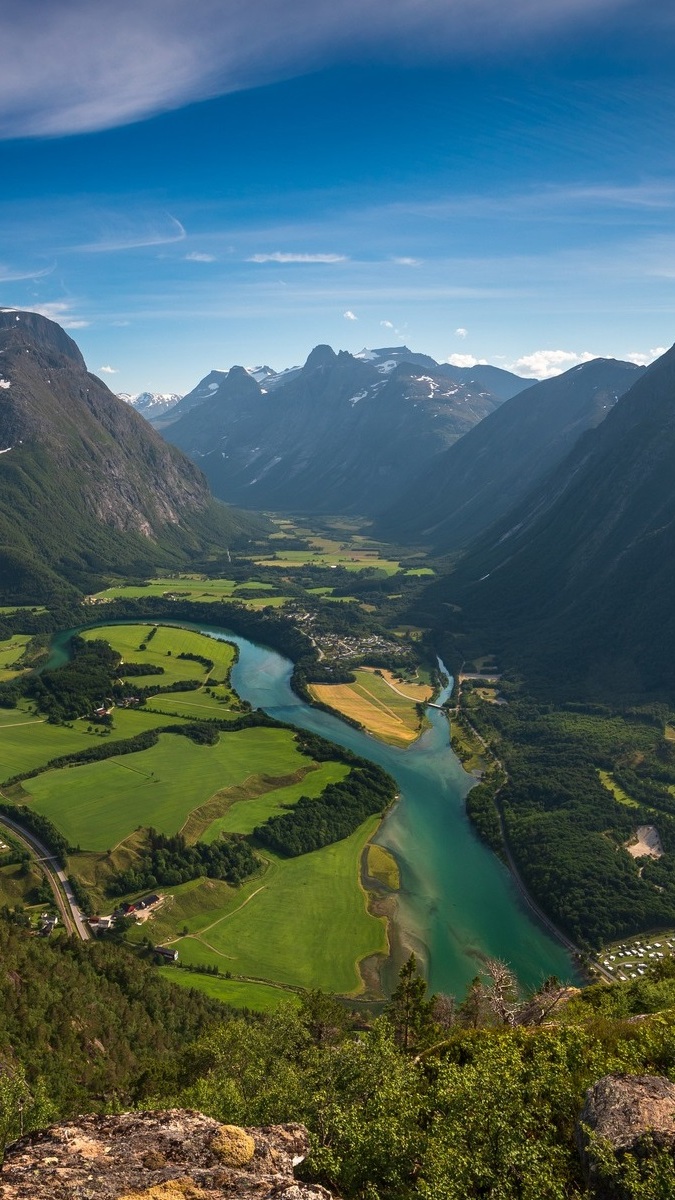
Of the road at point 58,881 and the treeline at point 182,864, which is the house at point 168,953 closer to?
the road at point 58,881

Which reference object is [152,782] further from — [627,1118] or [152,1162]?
[627,1118]

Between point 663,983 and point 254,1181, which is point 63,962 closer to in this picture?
point 663,983

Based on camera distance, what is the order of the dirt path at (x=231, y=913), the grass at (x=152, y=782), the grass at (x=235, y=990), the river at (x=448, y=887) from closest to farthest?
the grass at (x=235, y=990), the river at (x=448, y=887), the dirt path at (x=231, y=913), the grass at (x=152, y=782)

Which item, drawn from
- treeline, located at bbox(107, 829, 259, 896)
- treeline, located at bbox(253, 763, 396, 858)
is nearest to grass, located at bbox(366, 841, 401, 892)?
treeline, located at bbox(253, 763, 396, 858)

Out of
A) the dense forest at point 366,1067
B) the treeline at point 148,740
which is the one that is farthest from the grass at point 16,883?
the treeline at point 148,740

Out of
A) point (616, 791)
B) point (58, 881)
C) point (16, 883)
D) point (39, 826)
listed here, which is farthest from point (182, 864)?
point (616, 791)

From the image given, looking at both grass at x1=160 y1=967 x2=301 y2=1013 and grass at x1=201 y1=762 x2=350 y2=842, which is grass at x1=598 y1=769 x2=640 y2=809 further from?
grass at x1=160 y1=967 x2=301 y2=1013
